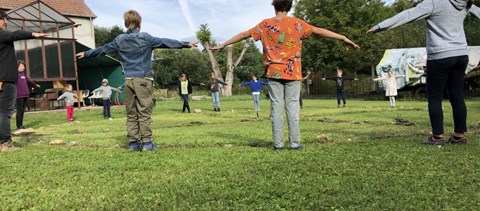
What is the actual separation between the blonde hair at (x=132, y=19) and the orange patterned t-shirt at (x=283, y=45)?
2.02 meters

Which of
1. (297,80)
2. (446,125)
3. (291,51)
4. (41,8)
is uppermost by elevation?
(41,8)

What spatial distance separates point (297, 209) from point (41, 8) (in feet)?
79.9

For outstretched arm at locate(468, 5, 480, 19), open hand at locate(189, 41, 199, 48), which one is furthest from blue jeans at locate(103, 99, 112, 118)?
outstretched arm at locate(468, 5, 480, 19)

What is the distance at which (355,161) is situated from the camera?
4.61 metres

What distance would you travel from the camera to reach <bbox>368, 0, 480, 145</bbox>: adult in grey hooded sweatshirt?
5.71m

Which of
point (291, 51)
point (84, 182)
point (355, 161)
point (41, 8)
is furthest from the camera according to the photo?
point (41, 8)

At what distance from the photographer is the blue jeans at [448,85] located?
5715mm

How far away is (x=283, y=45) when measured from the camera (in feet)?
18.6

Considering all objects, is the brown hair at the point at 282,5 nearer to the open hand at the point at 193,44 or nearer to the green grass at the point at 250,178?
the open hand at the point at 193,44

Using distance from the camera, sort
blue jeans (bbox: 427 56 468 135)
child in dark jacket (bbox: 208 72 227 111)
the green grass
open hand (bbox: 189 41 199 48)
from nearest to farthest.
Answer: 1. the green grass
2. blue jeans (bbox: 427 56 468 135)
3. open hand (bbox: 189 41 199 48)
4. child in dark jacket (bbox: 208 72 227 111)

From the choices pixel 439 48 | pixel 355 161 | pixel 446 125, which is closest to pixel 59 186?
pixel 355 161

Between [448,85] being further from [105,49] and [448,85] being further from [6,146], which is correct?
[6,146]

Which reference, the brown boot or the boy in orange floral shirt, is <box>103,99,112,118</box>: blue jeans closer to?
the brown boot

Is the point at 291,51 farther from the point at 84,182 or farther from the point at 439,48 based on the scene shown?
the point at 84,182
